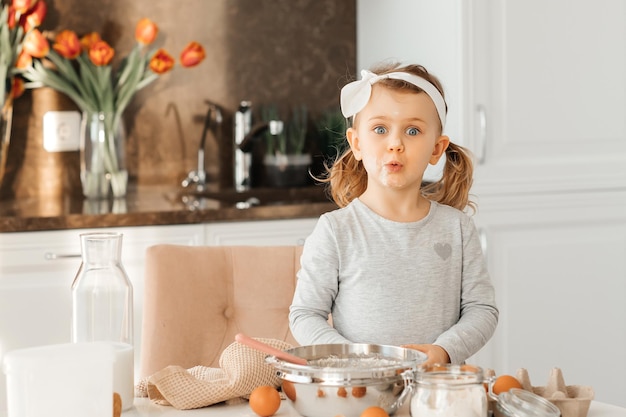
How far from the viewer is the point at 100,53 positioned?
Result: 3125mm

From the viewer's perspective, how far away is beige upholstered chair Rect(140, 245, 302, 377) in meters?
1.88

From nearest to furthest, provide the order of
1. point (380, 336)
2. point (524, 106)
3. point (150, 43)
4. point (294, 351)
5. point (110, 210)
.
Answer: point (294, 351)
point (380, 336)
point (110, 210)
point (524, 106)
point (150, 43)

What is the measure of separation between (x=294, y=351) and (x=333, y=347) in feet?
0.18

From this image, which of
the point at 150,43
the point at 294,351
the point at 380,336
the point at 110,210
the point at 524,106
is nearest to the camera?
the point at 294,351

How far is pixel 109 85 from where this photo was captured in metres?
3.15

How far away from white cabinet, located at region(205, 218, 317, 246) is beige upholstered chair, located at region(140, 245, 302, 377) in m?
0.86

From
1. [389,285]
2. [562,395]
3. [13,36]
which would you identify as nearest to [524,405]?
[562,395]

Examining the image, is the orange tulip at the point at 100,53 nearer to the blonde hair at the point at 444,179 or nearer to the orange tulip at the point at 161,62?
the orange tulip at the point at 161,62

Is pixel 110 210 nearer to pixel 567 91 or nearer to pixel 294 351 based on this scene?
pixel 567 91

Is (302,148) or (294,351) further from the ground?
(302,148)

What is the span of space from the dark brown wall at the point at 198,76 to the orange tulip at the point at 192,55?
0.12m

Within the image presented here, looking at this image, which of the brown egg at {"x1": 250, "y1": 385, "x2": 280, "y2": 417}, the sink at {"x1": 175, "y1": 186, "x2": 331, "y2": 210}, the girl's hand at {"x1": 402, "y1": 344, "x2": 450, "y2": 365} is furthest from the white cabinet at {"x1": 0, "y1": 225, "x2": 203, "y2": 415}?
the brown egg at {"x1": 250, "y1": 385, "x2": 280, "y2": 417}

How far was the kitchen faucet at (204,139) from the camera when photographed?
11.0 ft

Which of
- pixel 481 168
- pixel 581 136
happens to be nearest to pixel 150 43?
pixel 481 168
